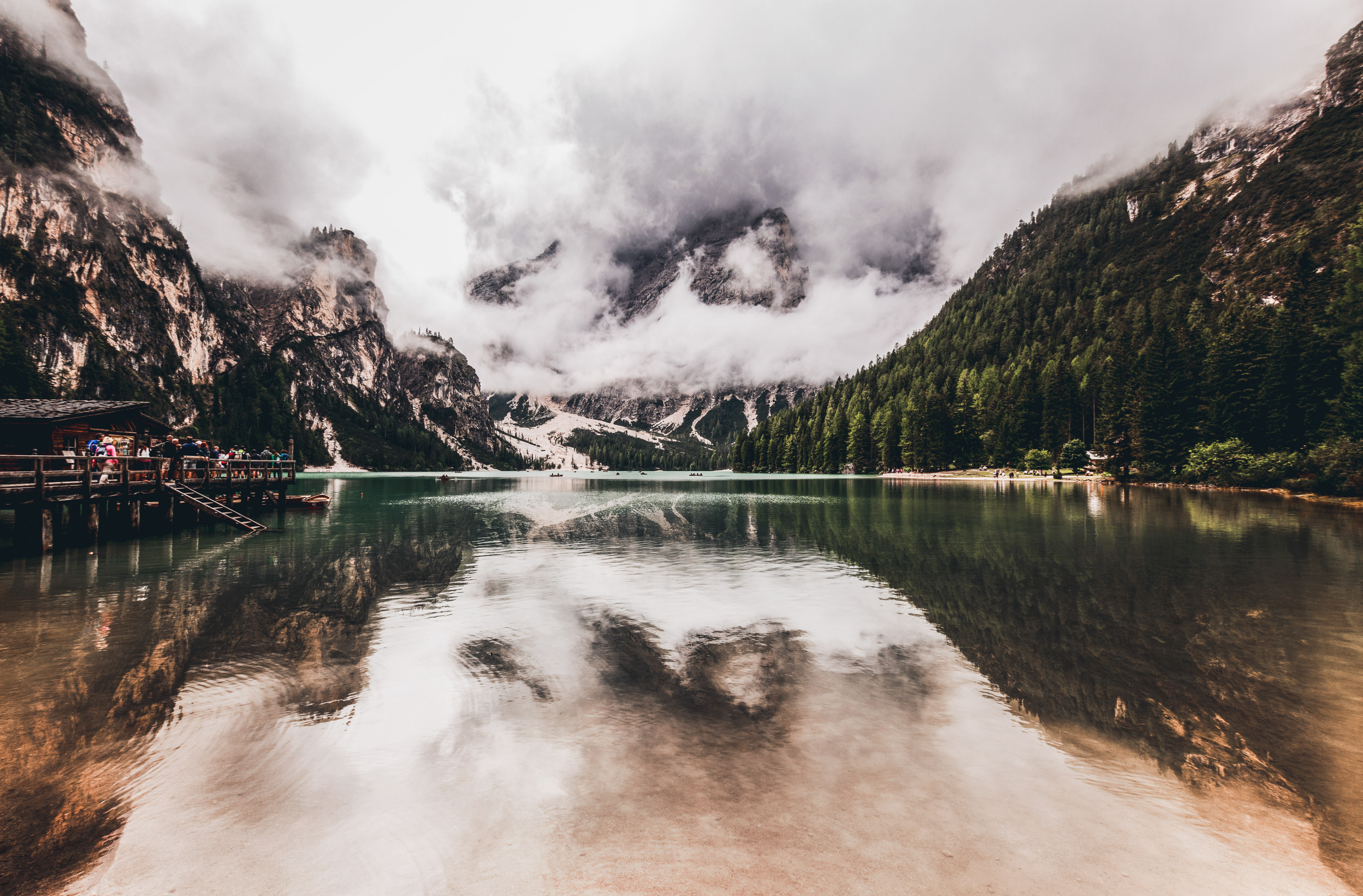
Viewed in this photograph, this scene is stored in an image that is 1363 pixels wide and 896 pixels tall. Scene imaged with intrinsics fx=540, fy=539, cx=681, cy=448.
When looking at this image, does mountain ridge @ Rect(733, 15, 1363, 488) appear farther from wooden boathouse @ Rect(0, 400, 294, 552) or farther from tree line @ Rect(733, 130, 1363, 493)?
wooden boathouse @ Rect(0, 400, 294, 552)

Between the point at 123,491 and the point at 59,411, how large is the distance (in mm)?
9437

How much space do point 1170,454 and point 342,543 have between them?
10916cm

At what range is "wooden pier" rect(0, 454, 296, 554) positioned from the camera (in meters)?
29.1

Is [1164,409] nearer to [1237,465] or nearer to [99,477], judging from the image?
[1237,465]

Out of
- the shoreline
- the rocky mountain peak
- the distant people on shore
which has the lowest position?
the shoreline

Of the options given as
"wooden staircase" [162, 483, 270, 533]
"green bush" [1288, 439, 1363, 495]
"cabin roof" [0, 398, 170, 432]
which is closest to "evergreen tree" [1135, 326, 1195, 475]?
"green bush" [1288, 439, 1363, 495]

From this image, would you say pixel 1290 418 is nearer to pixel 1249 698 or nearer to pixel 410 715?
pixel 1249 698

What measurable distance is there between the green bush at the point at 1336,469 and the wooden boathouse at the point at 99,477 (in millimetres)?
87802

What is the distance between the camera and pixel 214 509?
129 feet

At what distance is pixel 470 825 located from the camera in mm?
7004

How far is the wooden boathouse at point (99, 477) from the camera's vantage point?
30062 mm

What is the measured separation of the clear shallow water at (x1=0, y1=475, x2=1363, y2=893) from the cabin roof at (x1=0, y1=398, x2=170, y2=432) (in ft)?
59.2

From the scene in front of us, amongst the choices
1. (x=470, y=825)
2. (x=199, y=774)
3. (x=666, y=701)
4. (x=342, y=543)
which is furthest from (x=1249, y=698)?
(x=342, y=543)

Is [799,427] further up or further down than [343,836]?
further up
